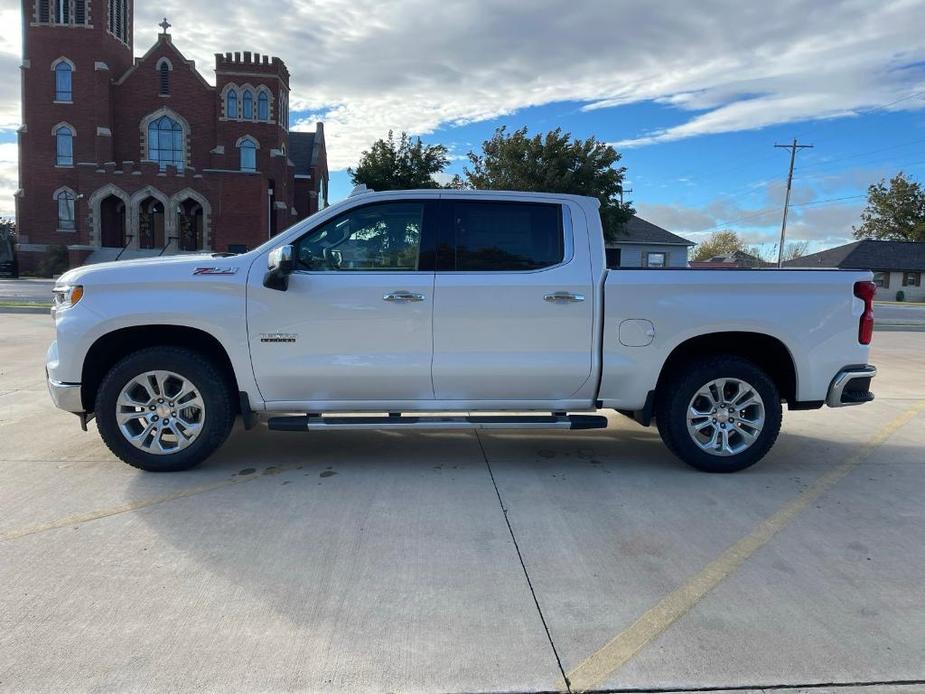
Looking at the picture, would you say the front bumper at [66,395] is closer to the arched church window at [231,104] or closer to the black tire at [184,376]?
the black tire at [184,376]

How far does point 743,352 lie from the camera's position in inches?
220

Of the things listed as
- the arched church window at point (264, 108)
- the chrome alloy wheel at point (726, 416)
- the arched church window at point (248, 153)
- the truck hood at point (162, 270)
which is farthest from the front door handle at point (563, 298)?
the arched church window at point (264, 108)

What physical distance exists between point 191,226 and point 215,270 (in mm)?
44751

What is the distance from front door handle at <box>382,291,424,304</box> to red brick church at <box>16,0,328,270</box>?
41201mm

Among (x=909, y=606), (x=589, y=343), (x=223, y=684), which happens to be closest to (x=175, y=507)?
(x=223, y=684)

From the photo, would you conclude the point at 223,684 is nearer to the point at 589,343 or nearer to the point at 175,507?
the point at 175,507

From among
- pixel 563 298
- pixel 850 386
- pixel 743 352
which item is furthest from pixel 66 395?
pixel 850 386

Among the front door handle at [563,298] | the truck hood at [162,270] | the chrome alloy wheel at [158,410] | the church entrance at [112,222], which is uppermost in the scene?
the church entrance at [112,222]

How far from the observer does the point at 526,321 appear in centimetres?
514

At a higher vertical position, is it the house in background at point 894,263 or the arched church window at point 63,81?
the arched church window at point 63,81

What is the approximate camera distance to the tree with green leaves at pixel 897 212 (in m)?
69.8

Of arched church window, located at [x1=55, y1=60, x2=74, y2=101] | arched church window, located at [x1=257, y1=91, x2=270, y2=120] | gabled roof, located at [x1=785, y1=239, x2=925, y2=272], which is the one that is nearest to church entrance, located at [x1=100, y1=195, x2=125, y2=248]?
arched church window, located at [x1=55, y1=60, x2=74, y2=101]

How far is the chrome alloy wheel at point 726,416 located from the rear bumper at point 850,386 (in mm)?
553

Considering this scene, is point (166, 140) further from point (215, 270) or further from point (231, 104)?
point (215, 270)
